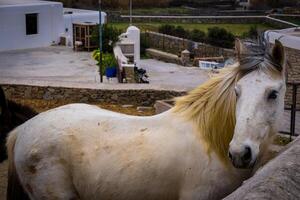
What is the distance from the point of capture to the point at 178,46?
38844 millimetres

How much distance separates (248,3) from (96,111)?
2463 inches

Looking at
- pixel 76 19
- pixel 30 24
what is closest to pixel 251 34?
pixel 30 24

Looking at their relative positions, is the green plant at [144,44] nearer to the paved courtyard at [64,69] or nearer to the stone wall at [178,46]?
the stone wall at [178,46]

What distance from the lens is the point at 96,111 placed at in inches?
169

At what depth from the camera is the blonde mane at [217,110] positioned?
3.69m

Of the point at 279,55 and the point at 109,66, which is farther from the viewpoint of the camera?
the point at 109,66

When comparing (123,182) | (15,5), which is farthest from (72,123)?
(15,5)

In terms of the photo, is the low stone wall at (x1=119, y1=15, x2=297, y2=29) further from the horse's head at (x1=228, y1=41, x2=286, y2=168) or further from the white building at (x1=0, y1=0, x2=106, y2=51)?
the horse's head at (x1=228, y1=41, x2=286, y2=168)

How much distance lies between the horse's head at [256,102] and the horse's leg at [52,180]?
3.95ft

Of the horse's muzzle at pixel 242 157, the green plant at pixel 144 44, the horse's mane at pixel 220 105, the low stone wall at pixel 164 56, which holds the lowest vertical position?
the low stone wall at pixel 164 56

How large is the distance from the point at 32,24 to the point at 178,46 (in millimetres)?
12158

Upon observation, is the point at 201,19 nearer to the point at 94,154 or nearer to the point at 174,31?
the point at 174,31

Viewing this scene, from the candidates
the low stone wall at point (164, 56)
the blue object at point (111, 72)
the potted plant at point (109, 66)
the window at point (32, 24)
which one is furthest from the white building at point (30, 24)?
the blue object at point (111, 72)

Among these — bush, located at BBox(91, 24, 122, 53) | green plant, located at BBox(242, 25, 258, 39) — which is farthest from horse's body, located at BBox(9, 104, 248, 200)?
bush, located at BBox(91, 24, 122, 53)
